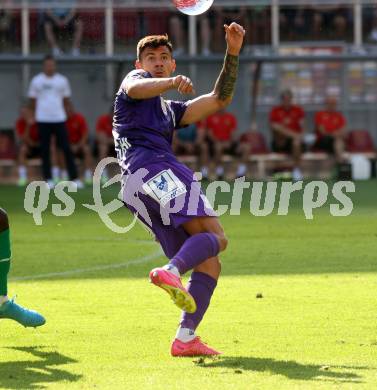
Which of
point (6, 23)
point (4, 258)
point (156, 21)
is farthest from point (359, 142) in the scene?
point (4, 258)

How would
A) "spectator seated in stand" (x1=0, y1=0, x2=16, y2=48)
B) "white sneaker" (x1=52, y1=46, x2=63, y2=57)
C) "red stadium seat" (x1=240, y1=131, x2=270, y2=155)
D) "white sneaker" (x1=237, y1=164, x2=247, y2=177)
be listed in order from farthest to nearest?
"white sneaker" (x1=52, y1=46, x2=63, y2=57) → "spectator seated in stand" (x1=0, y1=0, x2=16, y2=48) → "red stadium seat" (x1=240, y1=131, x2=270, y2=155) → "white sneaker" (x1=237, y1=164, x2=247, y2=177)

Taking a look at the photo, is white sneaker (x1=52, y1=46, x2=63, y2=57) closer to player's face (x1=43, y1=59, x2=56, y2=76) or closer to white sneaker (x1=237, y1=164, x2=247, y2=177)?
player's face (x1=43, y1=59, x2=56, y2=76)

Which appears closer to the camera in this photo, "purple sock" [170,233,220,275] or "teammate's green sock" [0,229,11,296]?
"purple sock" [170,233,220,275]

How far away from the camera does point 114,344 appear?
8.02 metres

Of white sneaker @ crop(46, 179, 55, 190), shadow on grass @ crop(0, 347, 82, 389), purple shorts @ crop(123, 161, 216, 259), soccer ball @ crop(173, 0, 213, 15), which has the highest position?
soccer ball @ crop(173, 0, 213, 15)

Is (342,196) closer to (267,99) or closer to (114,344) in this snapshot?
(267,99)

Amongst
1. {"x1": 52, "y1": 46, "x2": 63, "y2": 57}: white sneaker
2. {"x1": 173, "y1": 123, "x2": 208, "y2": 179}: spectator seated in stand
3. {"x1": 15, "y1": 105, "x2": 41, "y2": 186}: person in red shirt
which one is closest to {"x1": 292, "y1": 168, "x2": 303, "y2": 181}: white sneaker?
{"x1": 173, "y1": 123, "x2": 208, "y2": 179}: spectator seated in stand

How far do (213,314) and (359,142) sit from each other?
16.9 m

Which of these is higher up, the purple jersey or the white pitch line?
the purple jersey

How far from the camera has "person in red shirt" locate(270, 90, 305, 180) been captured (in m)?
25.0

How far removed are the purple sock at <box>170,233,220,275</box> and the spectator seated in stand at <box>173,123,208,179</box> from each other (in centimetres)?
1698

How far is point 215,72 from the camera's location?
26188 mm

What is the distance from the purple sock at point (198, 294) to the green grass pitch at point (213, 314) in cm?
25

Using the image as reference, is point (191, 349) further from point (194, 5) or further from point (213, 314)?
point (194, 5)
